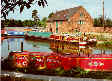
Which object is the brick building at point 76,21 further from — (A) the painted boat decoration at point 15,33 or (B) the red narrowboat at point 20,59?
(B) the red narrowboat at point 20,59

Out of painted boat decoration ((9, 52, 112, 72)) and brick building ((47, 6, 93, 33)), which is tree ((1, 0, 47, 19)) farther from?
brick building ((47, 6, 93, 33))

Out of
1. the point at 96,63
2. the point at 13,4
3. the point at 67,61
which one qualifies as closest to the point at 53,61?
the point at 67,61

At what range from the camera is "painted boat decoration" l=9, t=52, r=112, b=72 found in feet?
27.3

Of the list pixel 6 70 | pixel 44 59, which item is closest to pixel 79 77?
pixel 44 59

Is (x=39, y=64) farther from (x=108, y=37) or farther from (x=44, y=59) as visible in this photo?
(x=108, y=37)

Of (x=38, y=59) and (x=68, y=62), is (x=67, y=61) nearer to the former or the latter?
(x=68, y=62)

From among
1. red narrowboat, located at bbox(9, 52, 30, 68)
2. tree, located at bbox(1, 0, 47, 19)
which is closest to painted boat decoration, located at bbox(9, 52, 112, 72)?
red narrowboat, located at bbox(9, 52, 30, 68)

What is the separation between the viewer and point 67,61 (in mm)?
8273

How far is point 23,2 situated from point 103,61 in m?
5.53

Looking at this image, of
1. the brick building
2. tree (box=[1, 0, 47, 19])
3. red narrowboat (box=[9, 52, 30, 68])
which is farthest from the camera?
the brick building

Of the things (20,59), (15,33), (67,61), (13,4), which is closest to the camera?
(13,4)

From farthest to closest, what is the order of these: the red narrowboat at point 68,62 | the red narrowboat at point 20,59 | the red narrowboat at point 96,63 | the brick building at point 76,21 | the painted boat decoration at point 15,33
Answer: the brick building at point 76,21
the painted boat decoration at point 15,33
the red narrowboat at point 20,59
the red narrowboat at point 96,63
the red narrowboat at point 68,62

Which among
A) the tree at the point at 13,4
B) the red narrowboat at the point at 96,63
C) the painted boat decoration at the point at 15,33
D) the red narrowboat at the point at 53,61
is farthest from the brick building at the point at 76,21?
the tree at the point at 13,4

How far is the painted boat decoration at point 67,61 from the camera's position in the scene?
328 inches
